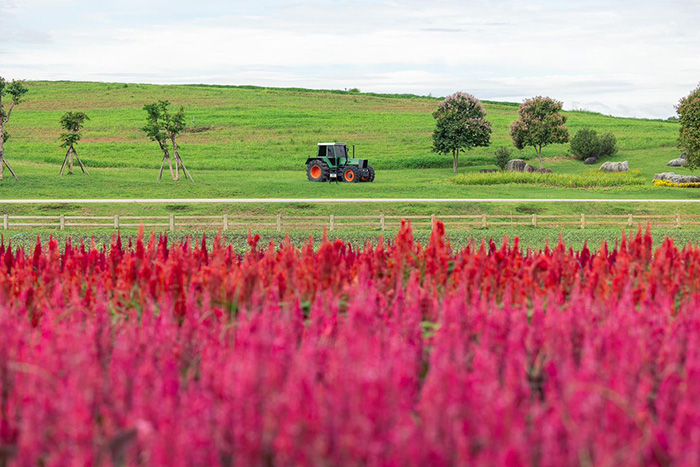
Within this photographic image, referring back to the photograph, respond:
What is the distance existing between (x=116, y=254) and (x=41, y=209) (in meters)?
30.8

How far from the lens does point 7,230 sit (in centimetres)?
2822

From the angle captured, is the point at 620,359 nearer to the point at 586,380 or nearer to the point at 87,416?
the point at 586,380

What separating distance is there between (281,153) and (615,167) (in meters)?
29.2

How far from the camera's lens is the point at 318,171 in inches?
1836

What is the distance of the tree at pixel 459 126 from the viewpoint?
6506cm

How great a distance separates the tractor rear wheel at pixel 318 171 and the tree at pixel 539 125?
26.0 m

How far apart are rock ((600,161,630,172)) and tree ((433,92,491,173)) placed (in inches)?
419

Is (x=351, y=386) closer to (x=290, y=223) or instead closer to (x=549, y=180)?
(x=290, y=223)

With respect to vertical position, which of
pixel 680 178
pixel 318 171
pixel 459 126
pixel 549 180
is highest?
pixel 459 126

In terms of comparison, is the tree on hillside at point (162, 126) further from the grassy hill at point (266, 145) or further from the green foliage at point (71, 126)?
the green foliage at point (71, 126)

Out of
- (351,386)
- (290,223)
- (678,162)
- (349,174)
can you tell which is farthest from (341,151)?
(351,386)


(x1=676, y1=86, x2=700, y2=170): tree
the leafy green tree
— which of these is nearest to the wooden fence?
(x1=676, y1=86, x2=700, y2=170): tree

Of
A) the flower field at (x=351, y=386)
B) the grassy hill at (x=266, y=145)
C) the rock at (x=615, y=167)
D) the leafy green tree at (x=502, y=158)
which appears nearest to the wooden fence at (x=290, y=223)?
the grassy hill at (x=266, y=145)

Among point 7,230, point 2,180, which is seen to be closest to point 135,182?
point 2,180
